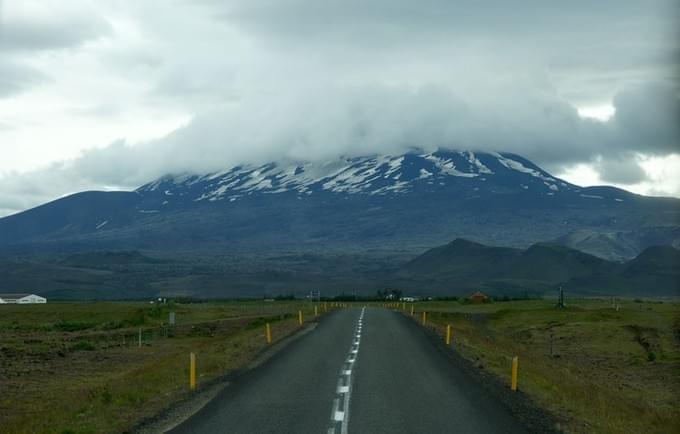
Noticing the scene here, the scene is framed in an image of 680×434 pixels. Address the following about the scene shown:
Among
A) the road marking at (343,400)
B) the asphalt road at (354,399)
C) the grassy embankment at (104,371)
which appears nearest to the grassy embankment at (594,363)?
the asphalt road at (354,399)

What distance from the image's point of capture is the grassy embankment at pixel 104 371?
1923cm

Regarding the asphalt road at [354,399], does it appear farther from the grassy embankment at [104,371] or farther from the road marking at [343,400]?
the grassy embankment at [104,371]

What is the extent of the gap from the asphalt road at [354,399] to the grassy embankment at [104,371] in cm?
168

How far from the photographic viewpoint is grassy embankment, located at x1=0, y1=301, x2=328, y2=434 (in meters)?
19.2

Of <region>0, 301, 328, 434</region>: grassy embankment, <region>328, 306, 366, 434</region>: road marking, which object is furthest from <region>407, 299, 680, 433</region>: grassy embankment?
<region>0, 301, 328, 434</region>: grassy embankment

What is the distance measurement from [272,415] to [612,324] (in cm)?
4718

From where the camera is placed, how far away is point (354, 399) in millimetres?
20078

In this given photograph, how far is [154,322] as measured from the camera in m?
78.2

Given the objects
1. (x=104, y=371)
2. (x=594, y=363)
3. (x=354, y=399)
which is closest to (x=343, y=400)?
(x=354, y=399)

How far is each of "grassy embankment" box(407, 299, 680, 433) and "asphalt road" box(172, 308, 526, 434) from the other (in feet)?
5.60

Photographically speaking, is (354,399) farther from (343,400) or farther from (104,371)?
(104,371)

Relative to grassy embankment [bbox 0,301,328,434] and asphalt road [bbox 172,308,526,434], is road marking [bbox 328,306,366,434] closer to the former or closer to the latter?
asphalt road [bbox 172,308,526,434]

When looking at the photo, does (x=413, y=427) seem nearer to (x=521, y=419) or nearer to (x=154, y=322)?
(x=521, y=419)

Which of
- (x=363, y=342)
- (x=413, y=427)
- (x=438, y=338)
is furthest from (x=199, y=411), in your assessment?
(x=438, y=338)
